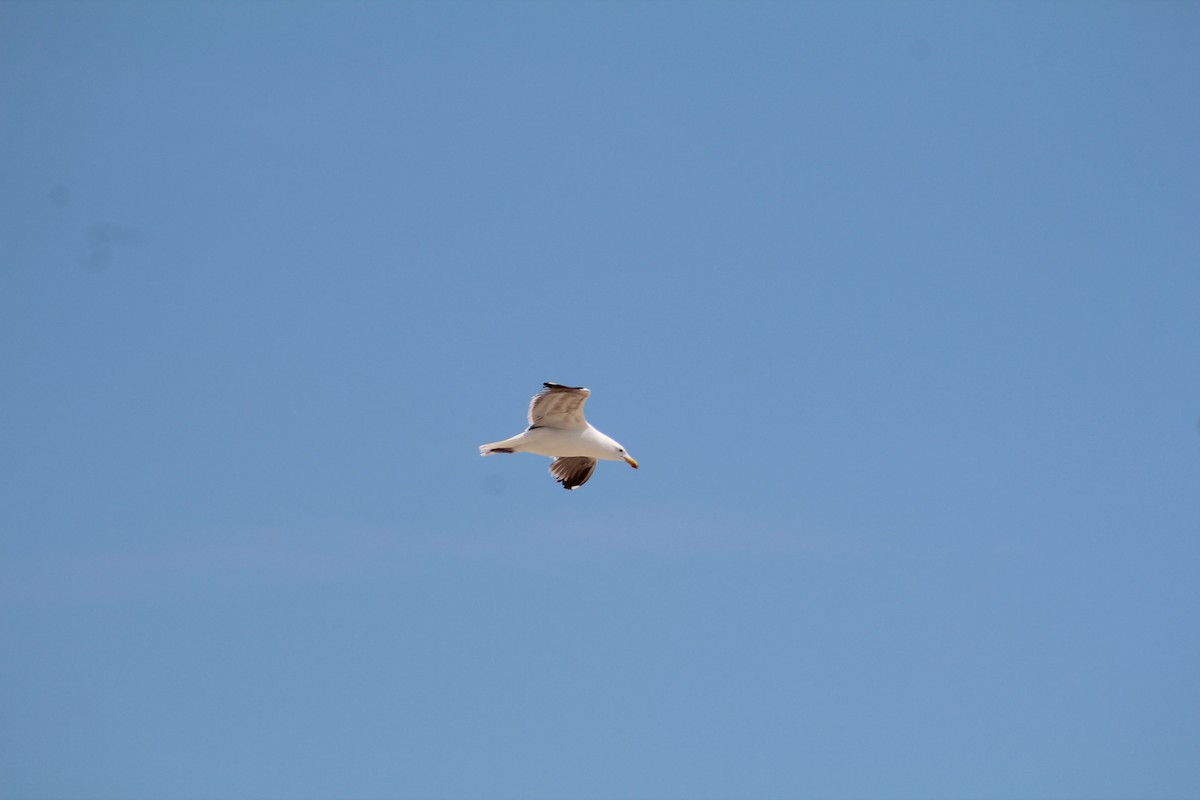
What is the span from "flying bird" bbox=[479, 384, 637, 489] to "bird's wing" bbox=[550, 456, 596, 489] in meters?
0.83

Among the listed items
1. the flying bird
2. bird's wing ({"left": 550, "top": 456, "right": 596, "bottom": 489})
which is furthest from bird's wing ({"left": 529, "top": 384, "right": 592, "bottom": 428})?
bird's wing ({"left": 550, "top": 456, "right": 596, "bottom": 489})

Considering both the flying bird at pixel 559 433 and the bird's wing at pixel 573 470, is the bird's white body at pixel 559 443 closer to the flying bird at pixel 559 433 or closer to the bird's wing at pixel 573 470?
the flying bird at pixel 559 433

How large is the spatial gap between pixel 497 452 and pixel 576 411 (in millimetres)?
1665

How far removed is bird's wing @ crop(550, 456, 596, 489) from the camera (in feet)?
107

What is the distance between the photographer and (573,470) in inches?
1291

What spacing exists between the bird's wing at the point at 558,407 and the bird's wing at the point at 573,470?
2117 mm

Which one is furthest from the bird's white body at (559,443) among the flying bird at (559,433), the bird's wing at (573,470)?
the bird's wing at (573,470)

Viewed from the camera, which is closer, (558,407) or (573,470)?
(558,407)

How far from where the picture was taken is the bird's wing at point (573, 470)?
32.7m

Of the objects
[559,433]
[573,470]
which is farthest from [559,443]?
[573,470]

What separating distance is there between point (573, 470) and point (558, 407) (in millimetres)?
3002

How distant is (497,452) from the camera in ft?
100

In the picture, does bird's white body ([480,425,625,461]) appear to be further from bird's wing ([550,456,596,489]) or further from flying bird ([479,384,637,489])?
bird's wing ([550,456,596,489])

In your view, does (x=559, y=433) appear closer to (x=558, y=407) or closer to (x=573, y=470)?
(x=558, y=407)
